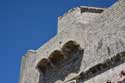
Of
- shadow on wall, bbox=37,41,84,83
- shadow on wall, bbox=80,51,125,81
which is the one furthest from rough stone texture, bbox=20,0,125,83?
shadow on wall, bbox=80,51,125,81

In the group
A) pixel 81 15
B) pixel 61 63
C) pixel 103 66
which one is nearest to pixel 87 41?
pixel 81 15

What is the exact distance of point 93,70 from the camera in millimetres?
16375

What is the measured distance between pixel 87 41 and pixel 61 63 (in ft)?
6.51

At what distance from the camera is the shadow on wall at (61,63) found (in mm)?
17538

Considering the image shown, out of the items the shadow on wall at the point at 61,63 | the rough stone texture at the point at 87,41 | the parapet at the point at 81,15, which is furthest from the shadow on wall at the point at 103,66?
the parapet at the point at 81,15

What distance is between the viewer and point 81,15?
1786 cm

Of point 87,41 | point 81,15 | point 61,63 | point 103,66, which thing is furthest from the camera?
point 61,63

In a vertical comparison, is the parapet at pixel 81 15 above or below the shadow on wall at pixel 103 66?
above

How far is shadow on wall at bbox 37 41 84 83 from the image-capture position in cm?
1754

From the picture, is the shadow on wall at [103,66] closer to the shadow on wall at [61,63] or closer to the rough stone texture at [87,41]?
the rough stone texture at [87,41]

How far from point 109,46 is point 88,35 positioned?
1706 millimetres

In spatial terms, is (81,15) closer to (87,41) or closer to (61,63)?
(87,41)

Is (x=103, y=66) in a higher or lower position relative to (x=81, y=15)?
lower

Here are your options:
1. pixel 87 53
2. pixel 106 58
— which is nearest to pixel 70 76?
pixel 87 53
